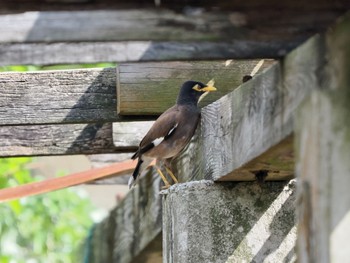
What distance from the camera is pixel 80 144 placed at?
6.84 metres

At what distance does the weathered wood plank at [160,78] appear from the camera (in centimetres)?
587

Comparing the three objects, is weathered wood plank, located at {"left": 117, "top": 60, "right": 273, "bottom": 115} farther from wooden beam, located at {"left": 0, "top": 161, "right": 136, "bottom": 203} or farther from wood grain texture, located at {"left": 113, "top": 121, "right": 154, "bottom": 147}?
wooden beam, located at {"left": 0, "top": 161, "right": 136, "bottom": 203}

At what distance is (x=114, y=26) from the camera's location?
349 centimetres

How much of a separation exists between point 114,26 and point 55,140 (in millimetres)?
3421

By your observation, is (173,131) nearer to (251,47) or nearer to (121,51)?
(251,47)

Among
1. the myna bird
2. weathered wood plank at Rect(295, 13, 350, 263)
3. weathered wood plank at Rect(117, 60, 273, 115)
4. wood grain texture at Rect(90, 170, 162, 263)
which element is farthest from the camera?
wood grain texture at Rect(90, 170, 162, 263)

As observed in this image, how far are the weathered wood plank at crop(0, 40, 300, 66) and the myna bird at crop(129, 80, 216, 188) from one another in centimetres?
218

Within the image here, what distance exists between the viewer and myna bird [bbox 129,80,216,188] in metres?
6.07

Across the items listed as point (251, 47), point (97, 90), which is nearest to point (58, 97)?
point (97, 90)

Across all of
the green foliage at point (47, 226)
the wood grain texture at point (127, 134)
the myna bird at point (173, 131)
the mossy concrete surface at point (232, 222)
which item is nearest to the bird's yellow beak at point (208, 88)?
the myna bird at point (173, 131)

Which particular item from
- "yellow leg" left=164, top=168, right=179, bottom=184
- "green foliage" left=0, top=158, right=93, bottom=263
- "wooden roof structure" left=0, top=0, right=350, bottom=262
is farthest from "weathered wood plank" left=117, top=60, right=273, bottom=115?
"green foliage" left=0, top=158, right=93, bottom=263

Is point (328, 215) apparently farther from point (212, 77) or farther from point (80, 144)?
point (80, 144)

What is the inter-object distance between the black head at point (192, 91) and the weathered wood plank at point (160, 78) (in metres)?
0.04

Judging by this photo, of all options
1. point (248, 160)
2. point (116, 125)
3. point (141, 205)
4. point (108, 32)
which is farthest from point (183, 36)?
point (141, 205)
